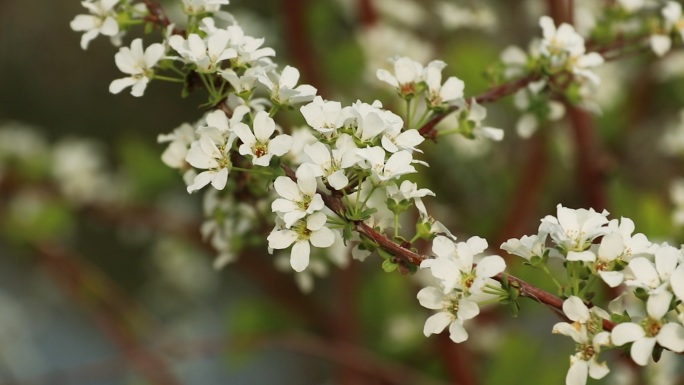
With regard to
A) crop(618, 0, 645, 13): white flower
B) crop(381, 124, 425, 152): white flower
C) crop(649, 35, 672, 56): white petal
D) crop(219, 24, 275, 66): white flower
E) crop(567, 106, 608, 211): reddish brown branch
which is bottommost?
crop(381, 124, 425, 152): white flower

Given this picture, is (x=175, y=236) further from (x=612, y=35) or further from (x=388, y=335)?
(x=612, y=35)

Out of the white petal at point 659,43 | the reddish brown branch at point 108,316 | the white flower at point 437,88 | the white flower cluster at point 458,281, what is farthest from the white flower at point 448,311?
the reddish brown branch at point 108,316

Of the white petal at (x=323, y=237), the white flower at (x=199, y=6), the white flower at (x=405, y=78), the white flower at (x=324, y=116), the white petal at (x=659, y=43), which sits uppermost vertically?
the white petal at (x=659, y=43)

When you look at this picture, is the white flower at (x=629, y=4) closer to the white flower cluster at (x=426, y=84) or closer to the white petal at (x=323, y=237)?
the white flower cluster at (x=426, y=84)

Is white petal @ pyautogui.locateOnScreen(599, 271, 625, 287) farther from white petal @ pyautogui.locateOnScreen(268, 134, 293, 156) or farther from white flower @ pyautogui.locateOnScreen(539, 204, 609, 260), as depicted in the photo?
white petal @ pyautogui.locateOnScreen(268, 134, 293, 156)

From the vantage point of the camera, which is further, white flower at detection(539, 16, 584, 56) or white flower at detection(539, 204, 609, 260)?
white flower at detection(539, 16, 584, 56)

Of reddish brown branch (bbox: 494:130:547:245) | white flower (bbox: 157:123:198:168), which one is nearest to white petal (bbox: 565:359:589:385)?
white flower (bbox: 157:123:198:168)

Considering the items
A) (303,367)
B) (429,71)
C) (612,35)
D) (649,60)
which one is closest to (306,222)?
(429,71)
